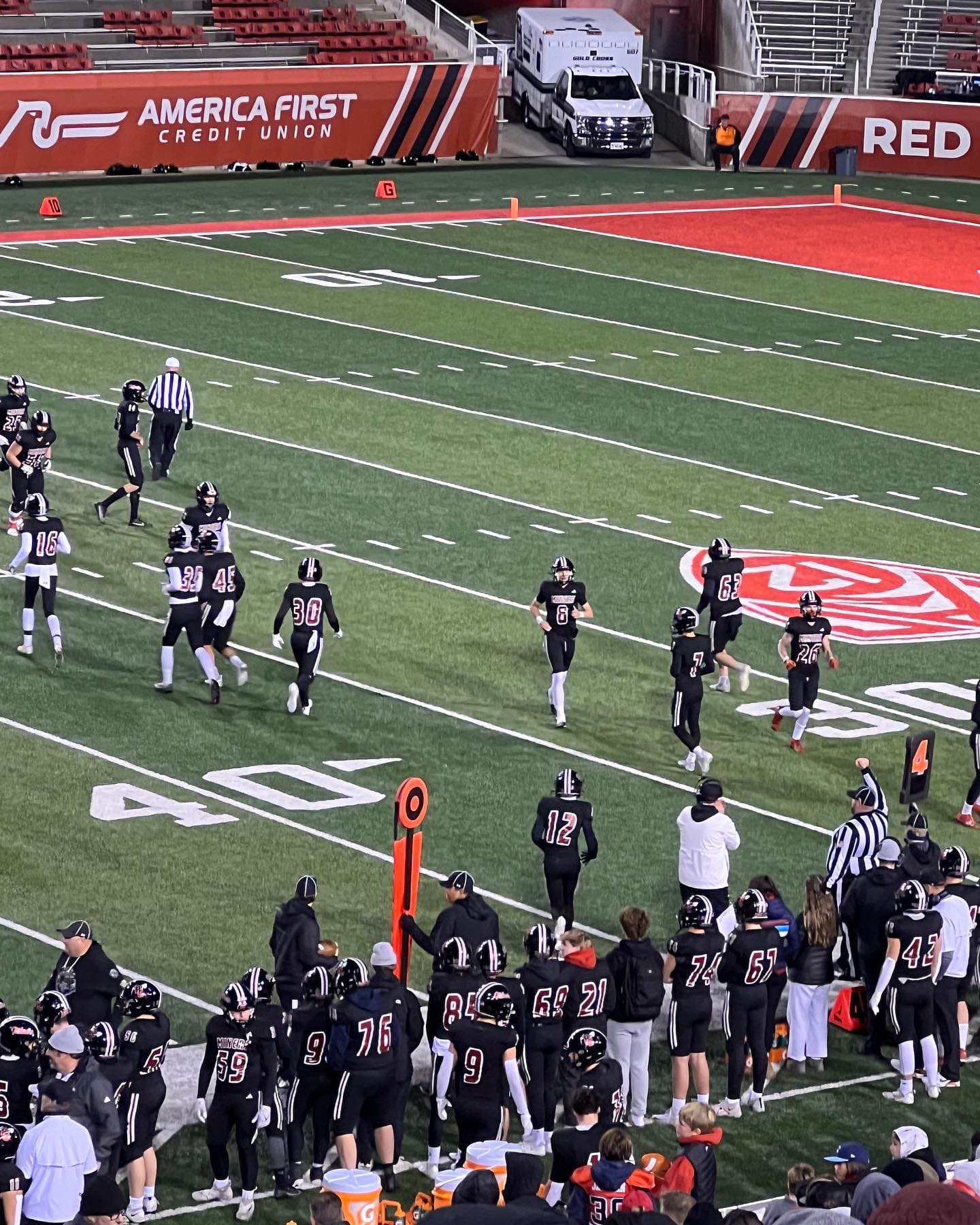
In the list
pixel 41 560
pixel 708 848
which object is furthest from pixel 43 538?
pixel 708 848

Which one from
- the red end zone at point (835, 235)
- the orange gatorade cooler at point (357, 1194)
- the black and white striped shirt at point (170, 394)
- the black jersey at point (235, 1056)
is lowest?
the orange gatorade cooler at point (357, 1194)

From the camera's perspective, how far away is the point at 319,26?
54.7m

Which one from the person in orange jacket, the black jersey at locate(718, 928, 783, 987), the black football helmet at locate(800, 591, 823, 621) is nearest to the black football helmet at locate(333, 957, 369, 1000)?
the person in orange jacket

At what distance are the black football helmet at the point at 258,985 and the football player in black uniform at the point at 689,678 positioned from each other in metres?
7.03

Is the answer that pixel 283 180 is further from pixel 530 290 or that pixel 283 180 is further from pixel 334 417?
pixel 334 417

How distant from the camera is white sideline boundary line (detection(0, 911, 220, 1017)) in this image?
14133mm

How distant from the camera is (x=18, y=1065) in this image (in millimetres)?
11016

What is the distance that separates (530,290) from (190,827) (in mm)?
22411

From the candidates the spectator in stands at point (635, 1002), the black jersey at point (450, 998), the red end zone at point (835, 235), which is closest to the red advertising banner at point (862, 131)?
the red end zone at point (835, 235)

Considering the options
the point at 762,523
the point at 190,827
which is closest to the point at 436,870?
the point at 190,827

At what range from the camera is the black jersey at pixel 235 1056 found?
11695 millimetres

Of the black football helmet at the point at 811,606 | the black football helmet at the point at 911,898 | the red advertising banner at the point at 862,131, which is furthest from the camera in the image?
the red advertising banner at the point at 862,131

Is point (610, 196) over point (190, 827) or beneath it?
over

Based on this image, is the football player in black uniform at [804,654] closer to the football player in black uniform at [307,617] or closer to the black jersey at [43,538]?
the football player in black uniform at [307,617]
